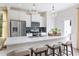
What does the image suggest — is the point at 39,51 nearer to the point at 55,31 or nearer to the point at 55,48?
the point at 55,48

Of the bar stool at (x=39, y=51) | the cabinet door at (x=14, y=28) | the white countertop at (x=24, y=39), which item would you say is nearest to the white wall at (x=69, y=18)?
the white countertop at (x=24, y=39)

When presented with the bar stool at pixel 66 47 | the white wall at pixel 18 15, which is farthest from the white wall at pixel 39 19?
the bar stool at pixel 66 47

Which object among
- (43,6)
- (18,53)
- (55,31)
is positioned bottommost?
(18,53)

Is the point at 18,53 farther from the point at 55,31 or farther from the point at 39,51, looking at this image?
the point at 55,31

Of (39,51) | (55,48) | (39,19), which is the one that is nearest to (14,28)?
(39,19)

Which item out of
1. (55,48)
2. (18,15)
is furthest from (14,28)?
(55,48)

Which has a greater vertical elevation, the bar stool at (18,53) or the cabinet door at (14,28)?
the cabinet door at (14,28)

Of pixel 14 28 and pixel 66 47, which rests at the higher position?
pixel 14 28

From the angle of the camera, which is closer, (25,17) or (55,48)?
(25,17)

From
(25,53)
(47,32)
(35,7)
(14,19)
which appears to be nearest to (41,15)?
(35,7)

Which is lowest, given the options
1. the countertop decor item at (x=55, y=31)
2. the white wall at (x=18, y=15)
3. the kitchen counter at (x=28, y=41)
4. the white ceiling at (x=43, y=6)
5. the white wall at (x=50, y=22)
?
the kitchen counter at (x=28, y=41)

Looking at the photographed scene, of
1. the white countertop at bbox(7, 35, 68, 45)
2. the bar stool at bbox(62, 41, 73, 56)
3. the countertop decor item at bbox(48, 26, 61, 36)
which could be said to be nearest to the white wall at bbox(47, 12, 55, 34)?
the countertop decor item at bbox(48, 26, 61, 36)

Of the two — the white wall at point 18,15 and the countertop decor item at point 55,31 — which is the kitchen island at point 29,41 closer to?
the countertop decor item at point 55,31

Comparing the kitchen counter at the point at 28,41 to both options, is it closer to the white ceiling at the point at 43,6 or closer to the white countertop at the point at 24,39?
the white countertop at the point at 24,39
